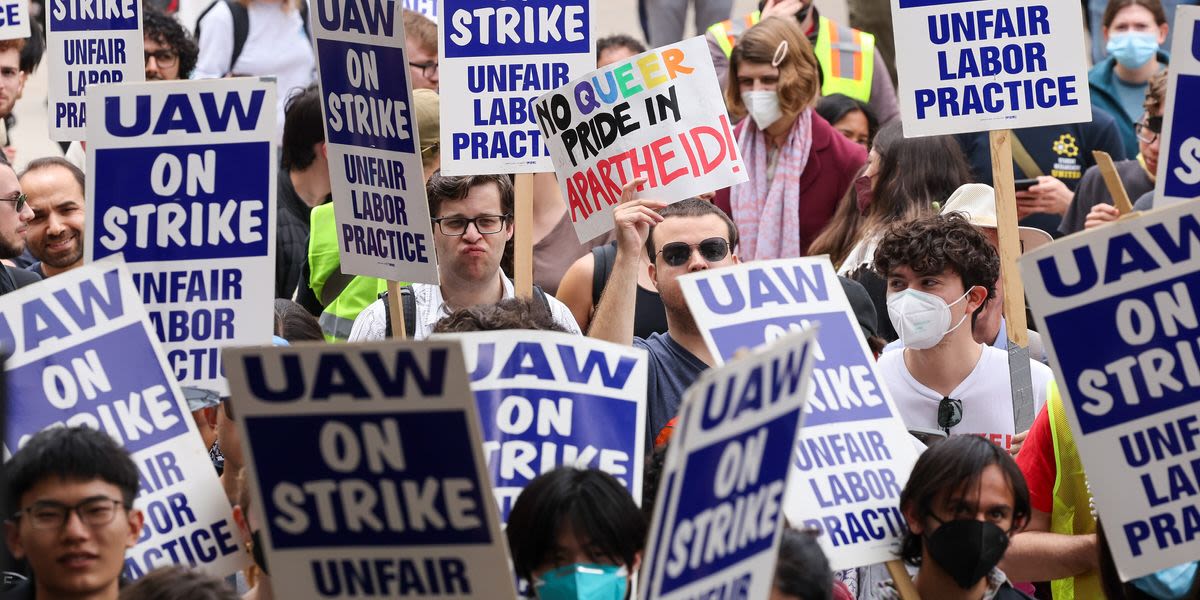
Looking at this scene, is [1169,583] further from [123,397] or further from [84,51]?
[84,51]

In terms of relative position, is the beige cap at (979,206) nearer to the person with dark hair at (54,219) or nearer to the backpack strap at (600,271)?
the backpack strap at (600,271)

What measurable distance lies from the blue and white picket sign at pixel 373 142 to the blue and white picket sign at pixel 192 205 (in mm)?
404

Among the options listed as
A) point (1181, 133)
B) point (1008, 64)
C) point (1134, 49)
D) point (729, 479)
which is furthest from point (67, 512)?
point (1134, 49)

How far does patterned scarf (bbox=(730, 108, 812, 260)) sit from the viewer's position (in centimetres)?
853

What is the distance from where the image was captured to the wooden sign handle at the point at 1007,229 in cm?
629

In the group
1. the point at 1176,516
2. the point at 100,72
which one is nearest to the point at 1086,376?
the point at 1176,516

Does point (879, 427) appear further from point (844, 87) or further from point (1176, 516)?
point (844, 87)

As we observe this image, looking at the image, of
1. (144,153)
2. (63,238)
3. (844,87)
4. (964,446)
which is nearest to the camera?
(964,446)

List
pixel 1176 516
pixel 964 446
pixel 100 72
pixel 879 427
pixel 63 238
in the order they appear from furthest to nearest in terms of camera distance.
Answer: pixel 100 72 < pixel 63 238 < pixel 879 427 < pixel 964 446 < pixel 1176 516

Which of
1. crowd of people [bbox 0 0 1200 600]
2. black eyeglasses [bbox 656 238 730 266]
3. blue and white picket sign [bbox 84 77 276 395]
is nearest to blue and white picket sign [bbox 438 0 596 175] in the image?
crowd of people [bbox 0 0 1200 600]

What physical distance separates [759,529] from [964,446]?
136cm

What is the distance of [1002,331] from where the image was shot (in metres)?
6.82

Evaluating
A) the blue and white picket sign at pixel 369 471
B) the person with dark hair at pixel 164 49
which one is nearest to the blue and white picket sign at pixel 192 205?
the blue and white picket sign at pixel 369 471

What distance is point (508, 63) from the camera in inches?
275
